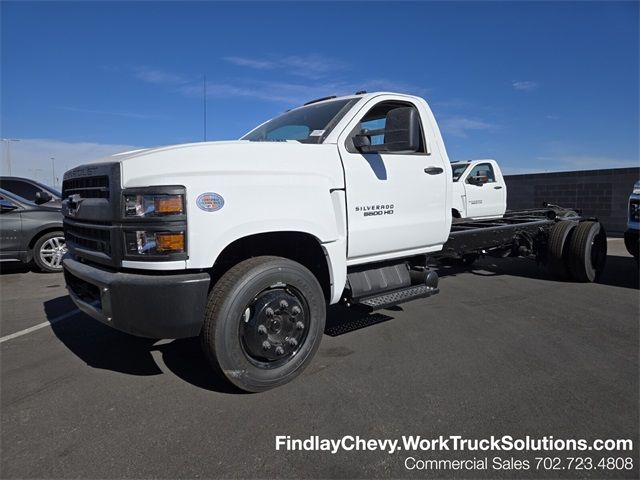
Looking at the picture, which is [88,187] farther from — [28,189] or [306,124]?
[28,189]

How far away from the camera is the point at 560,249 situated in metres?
6.87

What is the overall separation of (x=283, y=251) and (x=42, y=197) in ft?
23.8

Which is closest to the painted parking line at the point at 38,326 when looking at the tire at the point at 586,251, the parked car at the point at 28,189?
the parked car at the point at 28,189

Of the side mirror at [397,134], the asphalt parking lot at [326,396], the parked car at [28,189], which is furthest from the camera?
the parked car at [28,189]

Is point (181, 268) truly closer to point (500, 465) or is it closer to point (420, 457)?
point (420, 457)

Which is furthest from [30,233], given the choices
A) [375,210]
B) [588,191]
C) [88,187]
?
[588,191]

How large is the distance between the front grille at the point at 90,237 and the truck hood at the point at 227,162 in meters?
0.46

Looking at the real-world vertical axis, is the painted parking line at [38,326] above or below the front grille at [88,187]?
below

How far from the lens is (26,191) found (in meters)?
9.32

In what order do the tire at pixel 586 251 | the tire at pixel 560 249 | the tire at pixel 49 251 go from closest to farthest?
the tire at pixel 586 251, the tire at pixel 560 249, the tire at pixel 49 251

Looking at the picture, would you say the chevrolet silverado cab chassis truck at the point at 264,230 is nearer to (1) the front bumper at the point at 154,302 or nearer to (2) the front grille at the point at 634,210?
(1) the front bumper at the point at 154,302

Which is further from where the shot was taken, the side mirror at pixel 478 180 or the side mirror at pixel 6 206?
the side mirror at pixel 478 180

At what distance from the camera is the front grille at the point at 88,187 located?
3034mm

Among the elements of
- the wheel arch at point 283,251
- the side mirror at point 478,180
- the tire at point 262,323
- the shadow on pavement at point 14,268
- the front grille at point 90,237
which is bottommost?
the shadow on pavement at point 14,268
